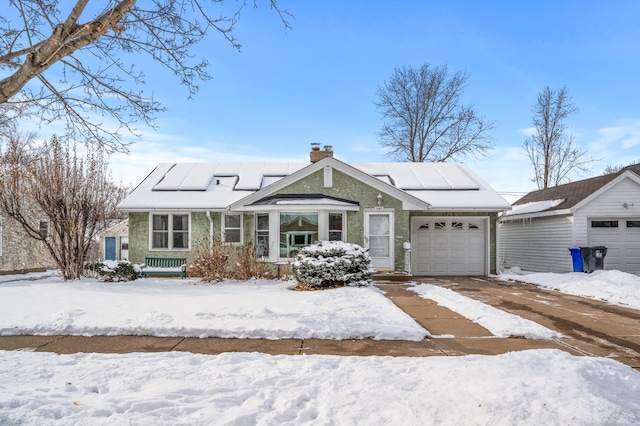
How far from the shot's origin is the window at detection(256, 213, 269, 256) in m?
15.1

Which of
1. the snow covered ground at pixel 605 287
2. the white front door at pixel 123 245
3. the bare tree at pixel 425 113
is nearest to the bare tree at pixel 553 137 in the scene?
the bare tree at pixel 425 113

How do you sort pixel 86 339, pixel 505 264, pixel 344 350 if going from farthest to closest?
pixel 505 264 < pixel 86 339 < pixel 344 350

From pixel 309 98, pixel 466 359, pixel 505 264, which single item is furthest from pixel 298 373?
pixel 505 264

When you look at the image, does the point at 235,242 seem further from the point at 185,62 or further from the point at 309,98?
the point at 185,62

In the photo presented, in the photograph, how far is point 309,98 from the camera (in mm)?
16516

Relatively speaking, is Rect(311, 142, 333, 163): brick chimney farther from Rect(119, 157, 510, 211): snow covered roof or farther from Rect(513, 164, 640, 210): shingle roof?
Rect(513, 164, 640, 210): shingle roof

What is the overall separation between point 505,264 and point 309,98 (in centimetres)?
1320

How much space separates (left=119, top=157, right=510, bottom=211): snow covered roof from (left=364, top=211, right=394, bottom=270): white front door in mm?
1105

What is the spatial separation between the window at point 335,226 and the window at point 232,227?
12.2 feet

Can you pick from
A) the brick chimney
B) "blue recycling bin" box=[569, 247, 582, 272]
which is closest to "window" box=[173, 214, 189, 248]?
the brick chimney

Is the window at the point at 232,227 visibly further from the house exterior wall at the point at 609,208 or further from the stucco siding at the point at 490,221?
the house exterior wall at the point at 609,208

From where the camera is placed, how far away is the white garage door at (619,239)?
1568 centimetres

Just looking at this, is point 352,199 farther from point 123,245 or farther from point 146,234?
point 123,245

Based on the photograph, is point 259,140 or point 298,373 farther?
point 259,140
